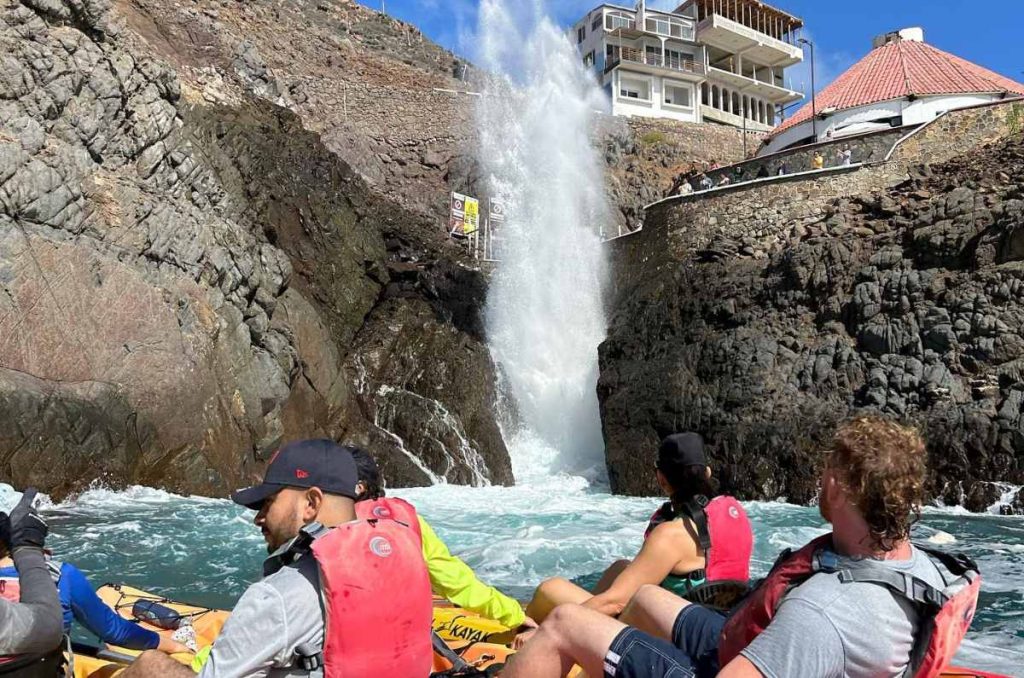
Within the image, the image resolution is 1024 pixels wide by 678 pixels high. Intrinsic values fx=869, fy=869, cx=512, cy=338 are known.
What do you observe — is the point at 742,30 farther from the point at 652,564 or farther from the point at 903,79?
the point at 652,564

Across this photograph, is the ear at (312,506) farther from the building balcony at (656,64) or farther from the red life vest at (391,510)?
the building balcony at (656,64)

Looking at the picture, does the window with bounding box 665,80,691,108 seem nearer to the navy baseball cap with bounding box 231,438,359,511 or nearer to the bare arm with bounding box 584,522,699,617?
the bare arm with bounding box 584,522,699,617

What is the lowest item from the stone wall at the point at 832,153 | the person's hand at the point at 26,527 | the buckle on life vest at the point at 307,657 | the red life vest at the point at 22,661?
the red life vest at the point at 22,661

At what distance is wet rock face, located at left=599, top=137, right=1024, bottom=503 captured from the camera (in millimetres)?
15250

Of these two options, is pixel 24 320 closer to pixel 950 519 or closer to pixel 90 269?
pixel 90 269

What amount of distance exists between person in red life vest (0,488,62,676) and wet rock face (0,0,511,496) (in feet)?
33.7

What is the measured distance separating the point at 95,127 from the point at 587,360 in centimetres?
1330

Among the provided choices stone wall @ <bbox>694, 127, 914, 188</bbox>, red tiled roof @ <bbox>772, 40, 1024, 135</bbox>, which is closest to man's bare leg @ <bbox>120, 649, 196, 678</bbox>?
stone wall @ <bbox>694, 127, 914, 188</bbox>

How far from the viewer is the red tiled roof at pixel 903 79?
26.1 metres

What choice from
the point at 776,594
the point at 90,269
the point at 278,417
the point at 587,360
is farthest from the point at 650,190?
the point at 776,594

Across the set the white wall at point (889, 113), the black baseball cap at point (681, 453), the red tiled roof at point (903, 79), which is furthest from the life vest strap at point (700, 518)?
the red tiled roof at point (903, 79)

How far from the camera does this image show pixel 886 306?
17.2 metres

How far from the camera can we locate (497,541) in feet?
38.9

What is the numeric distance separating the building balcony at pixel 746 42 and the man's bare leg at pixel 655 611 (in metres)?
51.2
